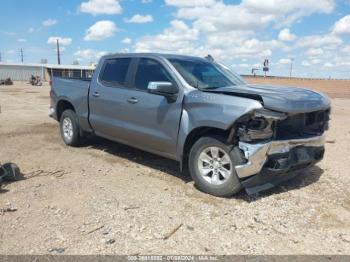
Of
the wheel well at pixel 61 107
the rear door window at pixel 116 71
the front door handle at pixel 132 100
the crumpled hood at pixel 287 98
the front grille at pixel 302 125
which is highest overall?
the rear door window at pixel 116 71

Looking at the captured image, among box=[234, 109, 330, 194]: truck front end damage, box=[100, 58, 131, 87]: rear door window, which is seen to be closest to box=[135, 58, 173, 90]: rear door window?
box=[100, 58, 131, 87]: rear door window

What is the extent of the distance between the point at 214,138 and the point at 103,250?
2120 mm

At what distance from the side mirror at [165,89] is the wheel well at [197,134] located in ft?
1.88

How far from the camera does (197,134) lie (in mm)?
5516

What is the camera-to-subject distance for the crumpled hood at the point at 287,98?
4750 millimetres

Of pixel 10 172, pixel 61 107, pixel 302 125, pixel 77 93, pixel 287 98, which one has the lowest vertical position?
pixel 10 172

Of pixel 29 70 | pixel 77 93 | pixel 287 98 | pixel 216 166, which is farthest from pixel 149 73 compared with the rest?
pixel 29 70

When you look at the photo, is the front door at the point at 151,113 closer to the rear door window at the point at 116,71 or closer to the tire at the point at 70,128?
the rear door window at the point at 116,71

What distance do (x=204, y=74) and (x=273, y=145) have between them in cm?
176

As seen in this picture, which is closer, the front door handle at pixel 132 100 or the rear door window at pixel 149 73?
the rear door window at pixel 149 73

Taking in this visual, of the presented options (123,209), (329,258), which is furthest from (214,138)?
(329,258)

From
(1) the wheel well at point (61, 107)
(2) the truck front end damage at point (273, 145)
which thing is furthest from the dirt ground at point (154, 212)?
(1) the wheel well at point (61, 107)

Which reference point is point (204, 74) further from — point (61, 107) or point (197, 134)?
point (61, 107)

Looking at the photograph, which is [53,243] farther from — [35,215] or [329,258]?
[329,258]
